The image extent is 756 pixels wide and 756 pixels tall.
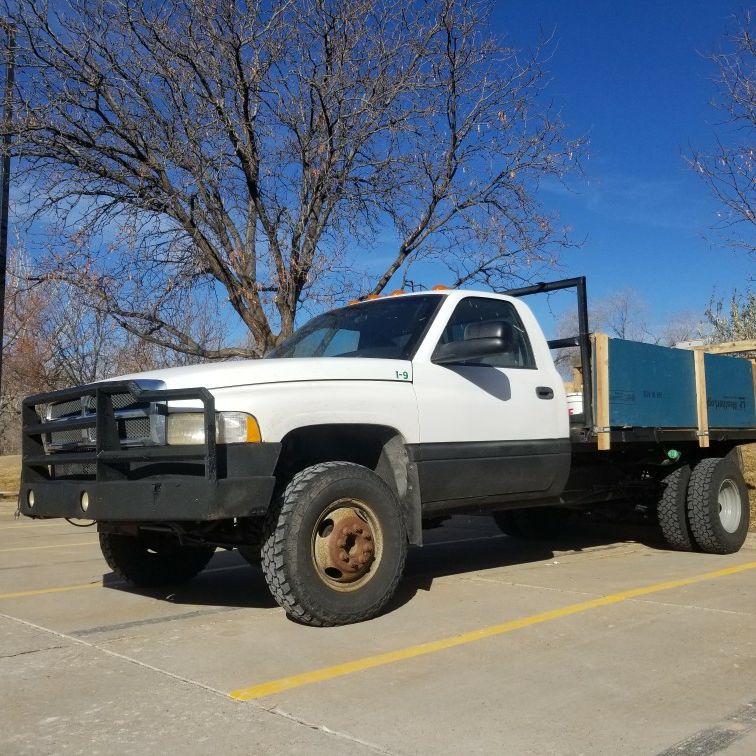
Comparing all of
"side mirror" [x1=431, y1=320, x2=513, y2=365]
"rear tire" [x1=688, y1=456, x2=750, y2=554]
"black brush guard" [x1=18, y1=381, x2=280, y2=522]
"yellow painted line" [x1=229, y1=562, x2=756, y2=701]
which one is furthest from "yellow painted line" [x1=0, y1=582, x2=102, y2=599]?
"rear tire" [x1=688, y1=456, x2=750, y2=554]

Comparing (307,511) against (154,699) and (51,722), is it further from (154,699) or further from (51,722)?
(51,722)

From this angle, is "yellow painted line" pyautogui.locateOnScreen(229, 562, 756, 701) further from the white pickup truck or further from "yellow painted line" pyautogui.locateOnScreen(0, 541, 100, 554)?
"yellow painted line" pyautogui.locateOnScreen(0, 541, 100, 554)

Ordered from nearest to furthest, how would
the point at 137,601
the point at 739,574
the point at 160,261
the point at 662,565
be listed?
the point at 137,601
the point at 739,574
the point at 662,565
the point at 160,261

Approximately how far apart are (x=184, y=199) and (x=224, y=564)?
19.2ft

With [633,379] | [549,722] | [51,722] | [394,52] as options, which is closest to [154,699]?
Answer: [51,722]

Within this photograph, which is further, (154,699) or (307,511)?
(307,511)

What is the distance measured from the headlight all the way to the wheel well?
1.77 feet

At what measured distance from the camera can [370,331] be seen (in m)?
6.15

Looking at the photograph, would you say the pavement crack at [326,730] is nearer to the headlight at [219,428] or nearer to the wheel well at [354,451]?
the headlight at [219,428]

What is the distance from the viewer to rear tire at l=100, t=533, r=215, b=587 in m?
6.20

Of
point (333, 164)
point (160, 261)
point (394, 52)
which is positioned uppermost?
point (394, 52)

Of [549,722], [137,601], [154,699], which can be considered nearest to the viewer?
[549,722]

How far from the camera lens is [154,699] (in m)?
3.70

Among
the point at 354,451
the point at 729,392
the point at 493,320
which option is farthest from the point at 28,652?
the point at 729,392
